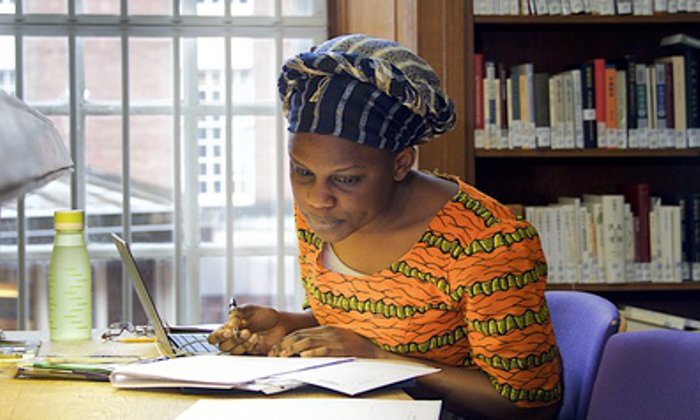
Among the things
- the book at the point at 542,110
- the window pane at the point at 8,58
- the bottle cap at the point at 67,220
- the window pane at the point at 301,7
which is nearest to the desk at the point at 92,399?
the bottle cap at the point at 67,220

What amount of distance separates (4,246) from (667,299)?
2107 millimetres

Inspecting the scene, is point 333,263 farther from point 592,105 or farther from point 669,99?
point 669,99

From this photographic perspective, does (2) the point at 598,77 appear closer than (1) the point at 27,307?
Yes

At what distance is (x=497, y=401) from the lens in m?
1.65

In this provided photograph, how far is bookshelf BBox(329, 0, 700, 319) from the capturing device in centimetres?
313

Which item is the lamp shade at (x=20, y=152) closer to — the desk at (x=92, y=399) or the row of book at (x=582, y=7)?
the desk at (x=92, y=399)

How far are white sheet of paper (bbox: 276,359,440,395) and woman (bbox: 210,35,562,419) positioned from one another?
10cm

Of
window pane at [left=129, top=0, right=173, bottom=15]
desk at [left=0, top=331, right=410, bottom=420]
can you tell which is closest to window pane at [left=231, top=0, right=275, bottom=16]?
window pane at [left=129, top=0, right=173, bottom=15]

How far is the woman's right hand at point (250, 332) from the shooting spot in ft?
5.61

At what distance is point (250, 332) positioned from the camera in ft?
5.81

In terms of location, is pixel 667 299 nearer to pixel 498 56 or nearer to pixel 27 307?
pixel 498 56

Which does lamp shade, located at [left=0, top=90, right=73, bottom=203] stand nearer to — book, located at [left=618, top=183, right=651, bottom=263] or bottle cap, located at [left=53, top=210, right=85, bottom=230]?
bottle cap, located at [left=53, top=210, right=85, bottom=230]

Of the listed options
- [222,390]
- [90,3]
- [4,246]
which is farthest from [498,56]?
[222,390]

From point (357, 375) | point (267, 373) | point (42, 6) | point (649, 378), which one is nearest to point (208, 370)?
point (267, 373)
